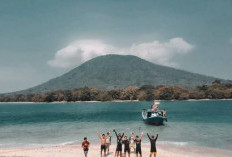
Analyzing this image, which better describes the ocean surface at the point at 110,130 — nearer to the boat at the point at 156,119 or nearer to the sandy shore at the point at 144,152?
the boat at the point at 156,119

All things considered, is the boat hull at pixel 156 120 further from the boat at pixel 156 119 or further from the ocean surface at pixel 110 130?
the ocean surface at pixel 110 130

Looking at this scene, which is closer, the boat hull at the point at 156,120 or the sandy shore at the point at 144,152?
the sandy shore at the point at 144,152

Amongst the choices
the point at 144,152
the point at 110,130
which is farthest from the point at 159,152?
the point at 110,130

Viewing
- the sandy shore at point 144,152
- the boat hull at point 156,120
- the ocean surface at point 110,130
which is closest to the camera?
the sandy shore at point 144,152

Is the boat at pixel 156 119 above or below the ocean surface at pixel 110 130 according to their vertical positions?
above

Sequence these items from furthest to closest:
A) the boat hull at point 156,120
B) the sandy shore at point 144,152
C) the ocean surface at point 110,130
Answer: the boat hull at point 156,120, the ocean surface at point 110,130, the sandy shore at point 144,152

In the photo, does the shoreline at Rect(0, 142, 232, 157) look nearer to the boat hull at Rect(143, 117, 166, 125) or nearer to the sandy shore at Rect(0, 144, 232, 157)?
the sandy shore at Rect(0, 144, 232, 157)

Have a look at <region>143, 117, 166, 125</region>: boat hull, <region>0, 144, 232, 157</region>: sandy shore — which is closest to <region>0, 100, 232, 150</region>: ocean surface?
<region>143, 117, 166, 125</region>: boat hull

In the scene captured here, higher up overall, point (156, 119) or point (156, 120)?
point (156, 119)

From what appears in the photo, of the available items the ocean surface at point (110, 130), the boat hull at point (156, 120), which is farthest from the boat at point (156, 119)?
the ocean surface at point (110, 130)

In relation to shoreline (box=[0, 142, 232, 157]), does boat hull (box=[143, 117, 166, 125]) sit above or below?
above

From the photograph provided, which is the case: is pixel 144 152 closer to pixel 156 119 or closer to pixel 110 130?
pixel 110 130

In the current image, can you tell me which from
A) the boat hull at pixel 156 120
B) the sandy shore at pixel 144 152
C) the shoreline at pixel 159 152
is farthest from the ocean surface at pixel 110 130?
the sandy shore at pixel 144 152

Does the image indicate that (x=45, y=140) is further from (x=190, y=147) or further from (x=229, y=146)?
(x=229, y=146)
